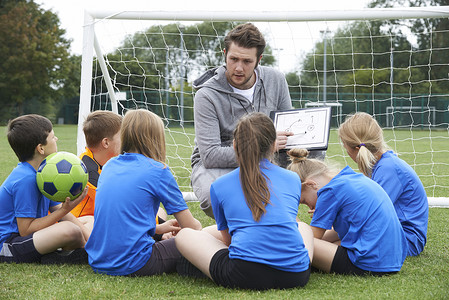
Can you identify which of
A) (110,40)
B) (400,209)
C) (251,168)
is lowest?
(400,209)

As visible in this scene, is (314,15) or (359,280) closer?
(359,280)

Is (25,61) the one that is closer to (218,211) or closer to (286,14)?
(286,14)

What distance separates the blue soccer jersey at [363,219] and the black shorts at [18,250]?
173 centimetres

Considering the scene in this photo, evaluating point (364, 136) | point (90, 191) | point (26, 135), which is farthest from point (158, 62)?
point (364, 136)

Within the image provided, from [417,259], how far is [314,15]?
299 cm

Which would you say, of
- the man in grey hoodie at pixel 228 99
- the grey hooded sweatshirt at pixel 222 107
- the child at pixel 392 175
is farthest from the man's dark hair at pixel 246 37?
the child at pixel 392 175

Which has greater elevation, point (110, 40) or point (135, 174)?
point (110, 40)

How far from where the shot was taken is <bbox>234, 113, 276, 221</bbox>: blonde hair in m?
2.64

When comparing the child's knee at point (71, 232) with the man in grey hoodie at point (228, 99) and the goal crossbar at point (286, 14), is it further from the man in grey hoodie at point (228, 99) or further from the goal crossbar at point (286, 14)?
the goal crossbar at point (286, 14)

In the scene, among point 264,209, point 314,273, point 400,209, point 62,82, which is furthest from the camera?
point 62,82

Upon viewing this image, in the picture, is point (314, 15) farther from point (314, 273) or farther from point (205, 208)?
point (314, 273)

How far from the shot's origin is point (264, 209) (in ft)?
8.61

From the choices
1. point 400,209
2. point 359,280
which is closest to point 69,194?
point 359,280

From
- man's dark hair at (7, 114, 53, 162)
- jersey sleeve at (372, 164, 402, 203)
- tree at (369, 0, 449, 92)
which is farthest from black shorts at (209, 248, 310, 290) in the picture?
tree at (369, 0, 449, 92)
